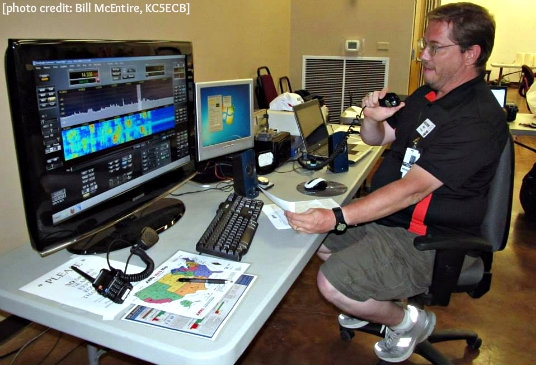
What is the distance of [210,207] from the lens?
66.1 inches

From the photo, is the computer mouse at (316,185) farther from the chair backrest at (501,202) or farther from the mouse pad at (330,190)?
the chair backrest at (501,202)

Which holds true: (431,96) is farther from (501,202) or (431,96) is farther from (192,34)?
(192,34)

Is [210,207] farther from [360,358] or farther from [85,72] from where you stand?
[360,358]

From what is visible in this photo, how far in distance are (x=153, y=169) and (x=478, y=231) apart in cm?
123

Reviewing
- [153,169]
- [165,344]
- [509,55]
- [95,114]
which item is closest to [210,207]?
[153,169]

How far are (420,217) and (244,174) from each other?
2.27 ft

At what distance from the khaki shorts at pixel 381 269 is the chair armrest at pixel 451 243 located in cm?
15

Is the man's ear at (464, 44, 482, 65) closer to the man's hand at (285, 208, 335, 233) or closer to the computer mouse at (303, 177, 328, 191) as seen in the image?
the computer mouse at (303, 177, 328, 191)

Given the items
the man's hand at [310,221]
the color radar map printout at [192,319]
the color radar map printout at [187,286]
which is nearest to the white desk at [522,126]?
the man's hand at [310,221]

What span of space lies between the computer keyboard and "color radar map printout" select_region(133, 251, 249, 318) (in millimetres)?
28

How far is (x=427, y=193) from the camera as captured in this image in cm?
159

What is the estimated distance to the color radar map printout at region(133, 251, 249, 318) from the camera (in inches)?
40.6

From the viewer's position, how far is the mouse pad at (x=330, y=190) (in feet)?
6.07

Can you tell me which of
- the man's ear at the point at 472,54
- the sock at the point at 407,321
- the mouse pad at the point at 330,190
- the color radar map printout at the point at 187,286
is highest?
the man's ear at the point at 472,54
